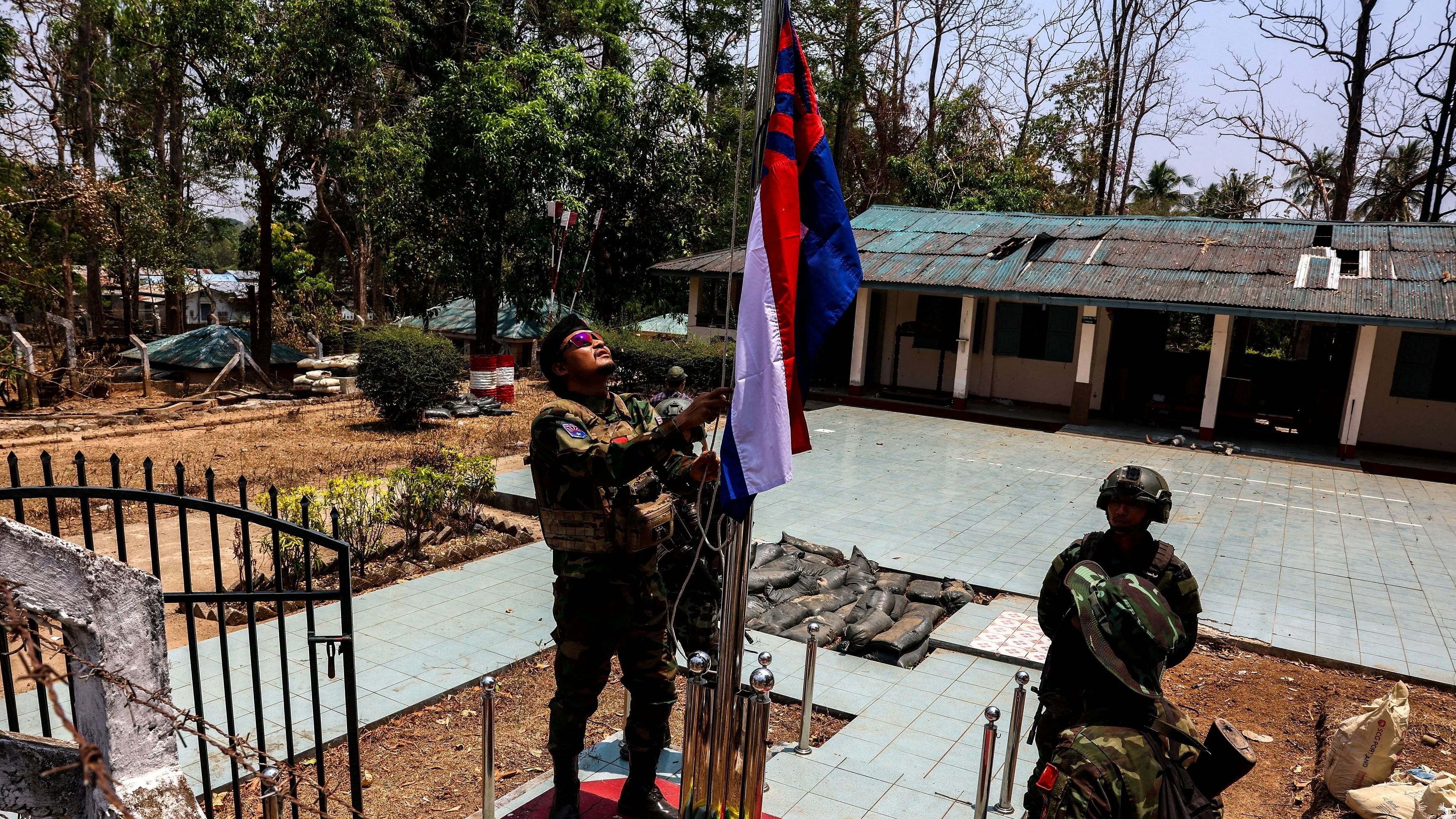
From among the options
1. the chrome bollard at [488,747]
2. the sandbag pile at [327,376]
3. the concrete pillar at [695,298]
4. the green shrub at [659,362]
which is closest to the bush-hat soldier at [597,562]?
the chrome bollard at [488,747]

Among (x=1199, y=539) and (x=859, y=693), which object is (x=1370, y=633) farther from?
(x=859, y=693)

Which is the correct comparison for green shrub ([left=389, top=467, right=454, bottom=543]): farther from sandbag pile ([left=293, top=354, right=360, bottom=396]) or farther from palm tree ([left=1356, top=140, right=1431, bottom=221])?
palm tree ([left=1356, top=140, right=1431, bottom=221])

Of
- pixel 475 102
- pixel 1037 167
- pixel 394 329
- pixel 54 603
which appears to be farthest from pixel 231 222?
pixel 54 603

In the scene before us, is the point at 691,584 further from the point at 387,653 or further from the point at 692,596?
the point at 387,653

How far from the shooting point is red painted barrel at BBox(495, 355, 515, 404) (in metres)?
16.9

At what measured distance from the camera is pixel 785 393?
2885 millimetres

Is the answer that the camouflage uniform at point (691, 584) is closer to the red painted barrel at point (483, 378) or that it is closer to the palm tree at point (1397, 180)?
the red painted barrel at point (483, 378)

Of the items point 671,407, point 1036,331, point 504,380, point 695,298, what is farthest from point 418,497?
point 1036,331

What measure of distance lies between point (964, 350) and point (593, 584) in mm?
14851

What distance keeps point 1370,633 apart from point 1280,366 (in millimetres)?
12097

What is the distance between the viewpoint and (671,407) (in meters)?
4.77

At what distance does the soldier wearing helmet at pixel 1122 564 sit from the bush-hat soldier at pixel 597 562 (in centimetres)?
130

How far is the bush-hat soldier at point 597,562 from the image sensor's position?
134 inches

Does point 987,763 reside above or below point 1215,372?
below
